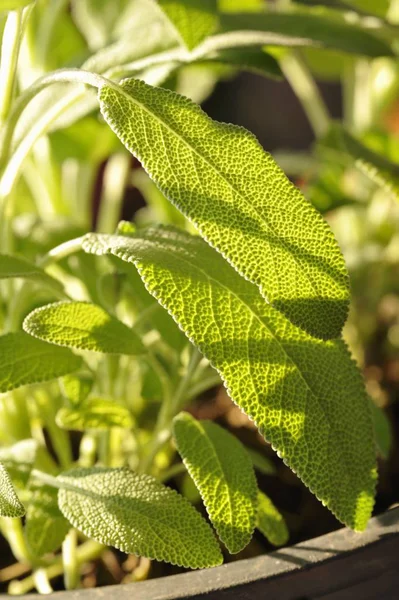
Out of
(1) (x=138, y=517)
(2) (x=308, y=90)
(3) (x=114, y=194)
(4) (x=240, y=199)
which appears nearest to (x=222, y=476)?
(1) (x=138, y=517)

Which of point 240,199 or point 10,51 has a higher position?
point 10,51

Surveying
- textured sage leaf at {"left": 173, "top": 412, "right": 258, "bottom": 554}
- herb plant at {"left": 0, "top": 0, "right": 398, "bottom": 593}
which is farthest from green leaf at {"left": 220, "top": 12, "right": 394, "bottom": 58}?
textured sage leaf at {"left": 173, "top": 412, "right": 258, "bottom": 554}

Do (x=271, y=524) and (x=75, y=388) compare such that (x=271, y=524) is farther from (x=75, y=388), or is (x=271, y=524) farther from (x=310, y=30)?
(x=310, y=30)

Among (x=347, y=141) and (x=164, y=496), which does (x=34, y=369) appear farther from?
(x=347, y=141)

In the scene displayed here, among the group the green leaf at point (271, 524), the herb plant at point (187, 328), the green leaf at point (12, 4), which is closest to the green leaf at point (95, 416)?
the herb plant at point (187, 328)

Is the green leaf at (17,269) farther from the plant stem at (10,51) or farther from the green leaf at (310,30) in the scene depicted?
the green leaf at (310,30)

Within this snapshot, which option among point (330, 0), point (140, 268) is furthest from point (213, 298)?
point (330, 0)
